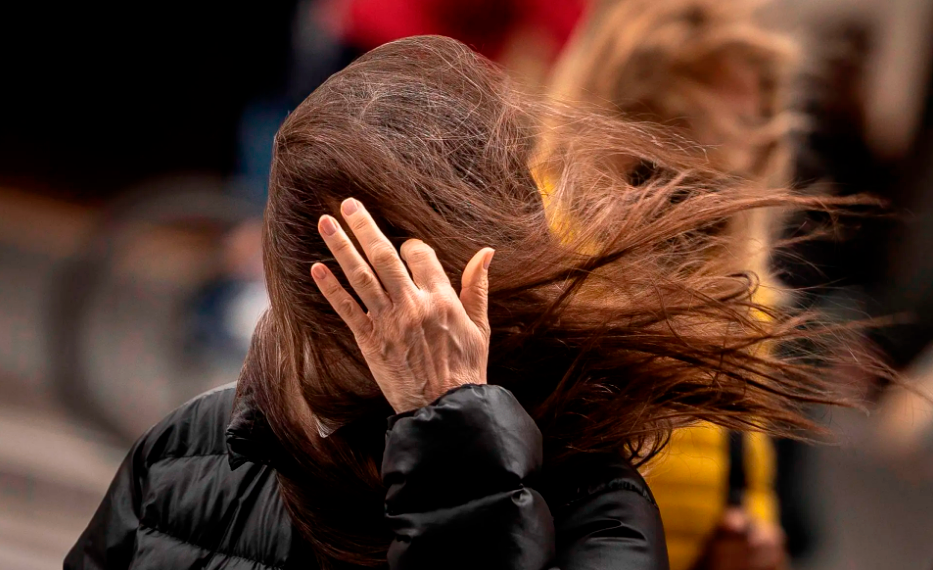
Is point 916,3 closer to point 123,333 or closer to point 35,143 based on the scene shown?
point 123,333

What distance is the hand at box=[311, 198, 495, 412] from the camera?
4.18ft

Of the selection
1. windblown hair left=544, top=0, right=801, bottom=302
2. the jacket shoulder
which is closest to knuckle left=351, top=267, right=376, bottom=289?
the jacket shoulder

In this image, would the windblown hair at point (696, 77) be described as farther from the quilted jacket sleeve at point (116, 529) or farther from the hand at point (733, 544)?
the quilted jacket sleeve at point (116, 529)

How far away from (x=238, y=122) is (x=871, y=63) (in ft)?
9.38

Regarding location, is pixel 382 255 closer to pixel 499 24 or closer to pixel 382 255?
pixel 382 255

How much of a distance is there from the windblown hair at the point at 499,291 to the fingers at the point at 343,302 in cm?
9

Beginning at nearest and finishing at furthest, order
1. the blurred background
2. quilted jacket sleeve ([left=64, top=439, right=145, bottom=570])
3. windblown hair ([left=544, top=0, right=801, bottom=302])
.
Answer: quilted jacket sleeve ([left=64, top=439, right=145, bottom=570]) → windblown hair ([left=544, top=0, right=801, bottom=302]) → the blurred background

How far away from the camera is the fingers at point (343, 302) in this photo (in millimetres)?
1299

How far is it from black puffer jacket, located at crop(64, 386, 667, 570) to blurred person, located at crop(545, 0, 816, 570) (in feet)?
1.31

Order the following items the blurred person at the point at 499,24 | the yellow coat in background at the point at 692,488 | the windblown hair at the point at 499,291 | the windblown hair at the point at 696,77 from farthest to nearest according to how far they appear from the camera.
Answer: the blurred person at the point at 499,24, the windblown hair at the point at 696,77, the yellow coat in background at the point at 692,488, the windblown hair at the point at 499,291

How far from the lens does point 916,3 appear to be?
454 centimetres

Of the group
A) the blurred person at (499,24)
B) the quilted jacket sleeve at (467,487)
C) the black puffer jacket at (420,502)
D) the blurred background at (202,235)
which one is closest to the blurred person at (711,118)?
the black puffer jacket at (420,502)

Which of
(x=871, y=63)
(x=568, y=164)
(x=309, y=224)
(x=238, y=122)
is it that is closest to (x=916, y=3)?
(x=871, y=63)

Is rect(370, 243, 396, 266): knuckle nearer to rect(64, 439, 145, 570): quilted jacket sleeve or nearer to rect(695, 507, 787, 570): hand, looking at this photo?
rect(64, 439, 145, 570): quilted jacket sleeve
